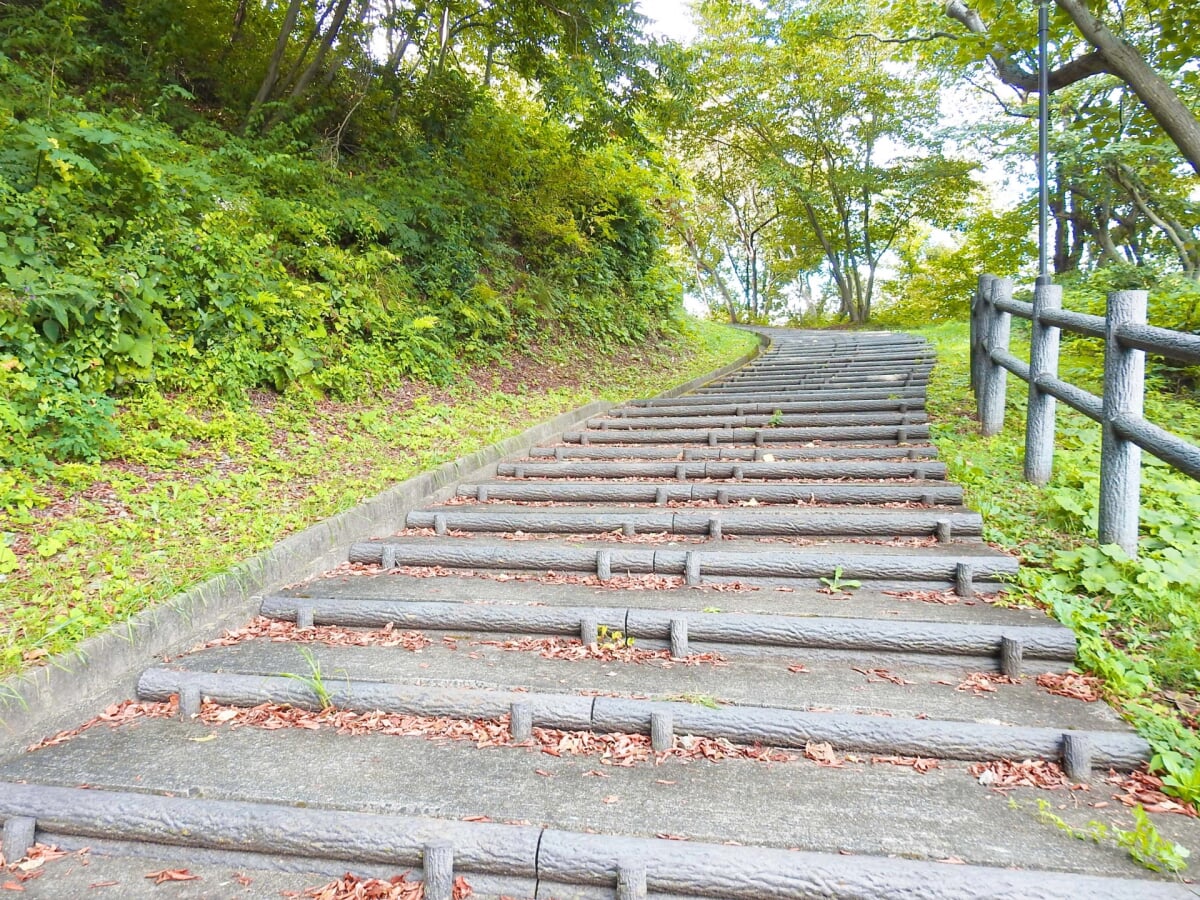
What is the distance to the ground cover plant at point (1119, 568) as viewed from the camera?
2.32 meters

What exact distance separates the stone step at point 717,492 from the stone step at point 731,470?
0.09m

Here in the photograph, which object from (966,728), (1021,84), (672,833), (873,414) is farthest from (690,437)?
(1021,84)

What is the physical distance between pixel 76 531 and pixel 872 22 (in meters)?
21.0

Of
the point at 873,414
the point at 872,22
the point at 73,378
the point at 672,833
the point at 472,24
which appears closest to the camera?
the point at 672,833

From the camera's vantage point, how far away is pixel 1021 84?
724 cm

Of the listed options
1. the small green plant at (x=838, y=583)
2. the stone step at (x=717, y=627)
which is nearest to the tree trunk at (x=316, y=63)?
the stone step at (x=717, y=627)

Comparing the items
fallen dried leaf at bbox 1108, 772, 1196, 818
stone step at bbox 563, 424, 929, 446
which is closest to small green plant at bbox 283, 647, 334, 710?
fallen dried leaf at bbox 1108, 772, 1196, 818

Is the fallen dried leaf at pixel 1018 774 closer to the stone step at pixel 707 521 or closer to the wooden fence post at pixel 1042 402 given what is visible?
the stone step at pixel 707 521

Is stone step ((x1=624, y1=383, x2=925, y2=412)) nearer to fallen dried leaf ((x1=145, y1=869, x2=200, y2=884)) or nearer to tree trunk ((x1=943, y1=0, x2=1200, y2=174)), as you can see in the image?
tree trunk ((x1=943, y1=0, x2=1200, y2=174))

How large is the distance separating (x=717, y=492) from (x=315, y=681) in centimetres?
293

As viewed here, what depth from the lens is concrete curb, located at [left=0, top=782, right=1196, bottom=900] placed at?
5.70 feet

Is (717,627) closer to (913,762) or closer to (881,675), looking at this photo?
(881,675)

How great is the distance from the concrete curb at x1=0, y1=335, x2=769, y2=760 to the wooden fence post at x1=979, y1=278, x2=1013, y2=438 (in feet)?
14.6

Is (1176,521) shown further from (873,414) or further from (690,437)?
(690,437)
